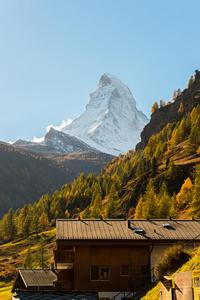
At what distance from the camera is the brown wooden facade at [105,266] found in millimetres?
34625

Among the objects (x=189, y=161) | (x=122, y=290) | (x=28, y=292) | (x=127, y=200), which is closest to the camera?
(x=28, y=292)

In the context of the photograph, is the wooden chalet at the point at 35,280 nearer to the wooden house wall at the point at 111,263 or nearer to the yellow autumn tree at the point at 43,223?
the wooden house wall at the point at 111,263

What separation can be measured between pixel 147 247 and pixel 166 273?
952 centimetres

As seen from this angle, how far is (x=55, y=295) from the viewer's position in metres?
25.3

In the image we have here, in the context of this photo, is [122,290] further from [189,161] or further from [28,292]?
[189,161]

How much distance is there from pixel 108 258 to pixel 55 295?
10413mm

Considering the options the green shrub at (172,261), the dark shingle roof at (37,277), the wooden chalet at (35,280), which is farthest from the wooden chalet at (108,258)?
the dark shingle roof at (37,277)

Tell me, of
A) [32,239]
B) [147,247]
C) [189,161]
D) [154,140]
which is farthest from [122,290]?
[154,140]

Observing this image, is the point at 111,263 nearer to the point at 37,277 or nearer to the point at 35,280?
the point at 35,280

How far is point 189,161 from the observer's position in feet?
441

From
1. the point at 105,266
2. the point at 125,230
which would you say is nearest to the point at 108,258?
the point at 105,266

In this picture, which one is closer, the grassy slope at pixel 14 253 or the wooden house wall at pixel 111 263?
the wooden house wall at pixel 111 263

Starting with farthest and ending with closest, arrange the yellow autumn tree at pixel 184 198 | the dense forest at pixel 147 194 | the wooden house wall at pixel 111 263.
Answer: the dense forest at pixel 147 194 < the yellow autumn tree at pixel 184 198 < the wooden house wall at pixel 111 263

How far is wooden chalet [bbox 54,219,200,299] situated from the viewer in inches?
1363
